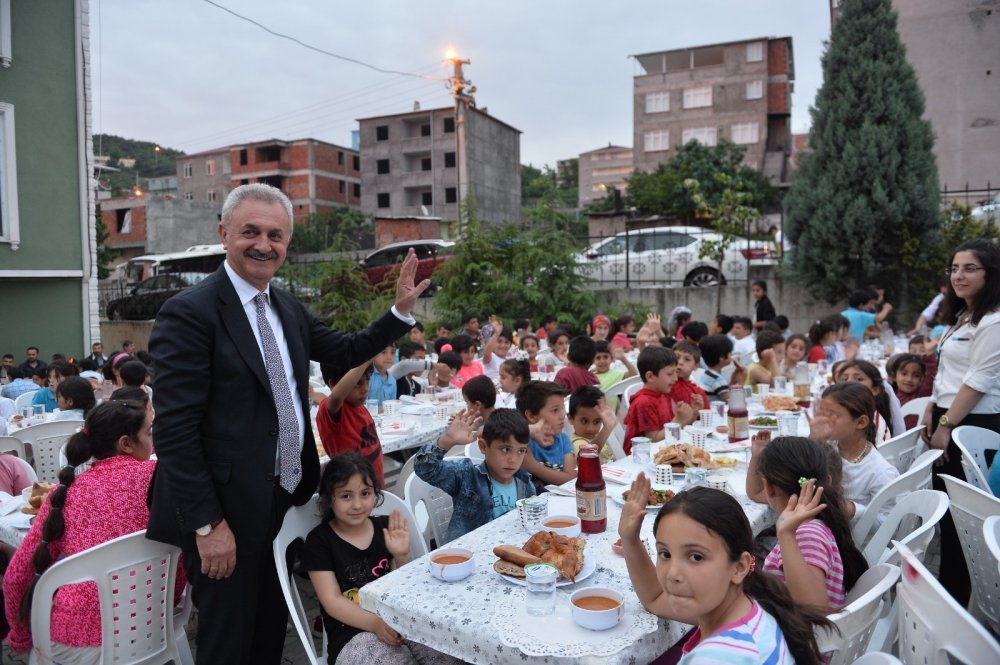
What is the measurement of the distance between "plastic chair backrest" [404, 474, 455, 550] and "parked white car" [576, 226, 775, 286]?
1033 centimetres

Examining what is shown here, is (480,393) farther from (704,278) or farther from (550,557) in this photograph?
(704,278)

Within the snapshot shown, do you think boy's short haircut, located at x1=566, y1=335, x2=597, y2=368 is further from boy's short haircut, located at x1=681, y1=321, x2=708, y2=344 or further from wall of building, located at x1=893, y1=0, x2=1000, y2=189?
wall of building, located at x1=893, y1=0, x2=1000, y2=189

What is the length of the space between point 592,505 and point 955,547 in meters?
2.51

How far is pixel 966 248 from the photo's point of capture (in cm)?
405

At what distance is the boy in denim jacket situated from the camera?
3258mm

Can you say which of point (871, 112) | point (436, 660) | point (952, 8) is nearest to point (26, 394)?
point (436, 660)

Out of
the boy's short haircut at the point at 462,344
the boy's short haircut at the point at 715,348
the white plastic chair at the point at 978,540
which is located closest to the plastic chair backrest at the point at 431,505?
the white plastic chair at the point at 978,540

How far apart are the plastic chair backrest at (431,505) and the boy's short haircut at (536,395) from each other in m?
0.75

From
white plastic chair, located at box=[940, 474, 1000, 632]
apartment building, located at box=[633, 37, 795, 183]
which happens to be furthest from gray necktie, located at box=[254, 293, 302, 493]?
apartment building, located at box=[633, 37, 795, 183]

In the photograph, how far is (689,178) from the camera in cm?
3114

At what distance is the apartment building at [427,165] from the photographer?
38.0 m

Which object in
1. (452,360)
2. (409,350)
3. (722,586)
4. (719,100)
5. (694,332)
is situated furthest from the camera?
(719,100)

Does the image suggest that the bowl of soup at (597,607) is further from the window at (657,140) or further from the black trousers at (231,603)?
the window at (657,140)

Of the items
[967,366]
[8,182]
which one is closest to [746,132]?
[8,182]
